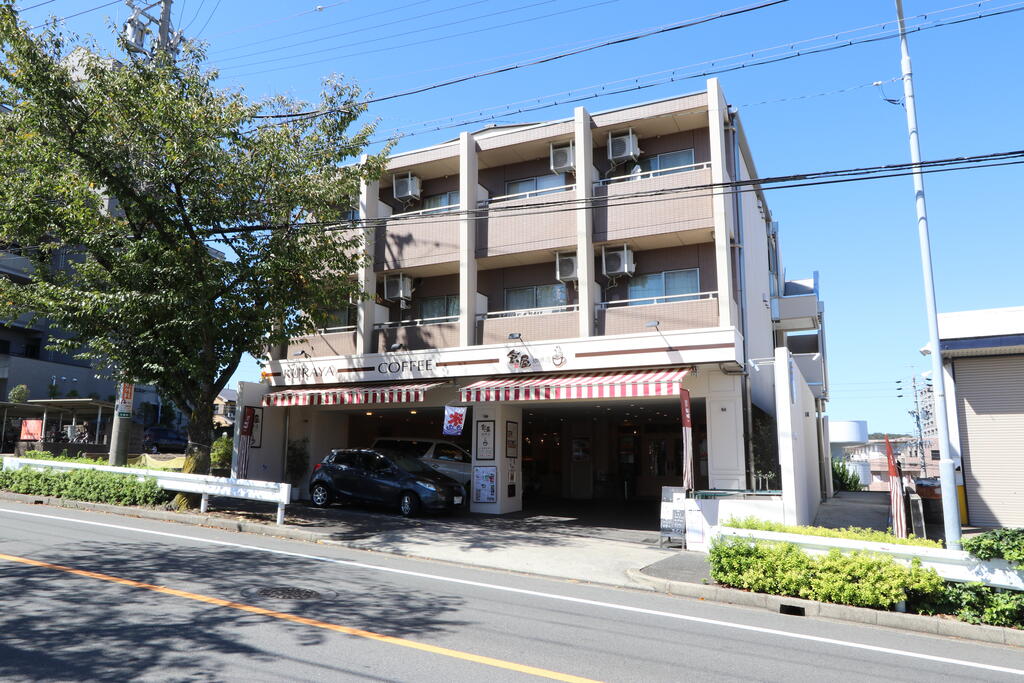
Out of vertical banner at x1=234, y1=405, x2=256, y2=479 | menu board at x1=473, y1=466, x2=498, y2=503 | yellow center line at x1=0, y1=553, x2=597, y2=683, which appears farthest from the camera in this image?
vertical banner at x1=234, y1=405, x2=256, y2=479

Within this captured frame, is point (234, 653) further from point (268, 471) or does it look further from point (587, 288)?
point (268, 471)

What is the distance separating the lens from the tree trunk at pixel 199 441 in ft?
52.5

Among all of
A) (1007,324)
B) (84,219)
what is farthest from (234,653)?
(1007,324)

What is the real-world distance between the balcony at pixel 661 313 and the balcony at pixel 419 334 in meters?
4.36

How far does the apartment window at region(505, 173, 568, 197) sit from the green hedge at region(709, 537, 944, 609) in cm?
1184

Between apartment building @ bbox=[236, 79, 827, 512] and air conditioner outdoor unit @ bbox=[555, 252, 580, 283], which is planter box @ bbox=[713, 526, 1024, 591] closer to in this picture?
apartment building @ bbox=[236, 79, 827, 512]

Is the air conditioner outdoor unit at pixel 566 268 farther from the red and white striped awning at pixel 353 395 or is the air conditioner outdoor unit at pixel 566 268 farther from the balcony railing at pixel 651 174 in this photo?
the red and white striped awning at pixel 353 395

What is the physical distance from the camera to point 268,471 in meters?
20.7

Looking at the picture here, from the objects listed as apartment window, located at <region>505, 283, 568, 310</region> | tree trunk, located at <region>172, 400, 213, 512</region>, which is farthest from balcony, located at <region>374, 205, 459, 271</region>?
tree trunk, located at <region>172, 400, 213, 512</region>

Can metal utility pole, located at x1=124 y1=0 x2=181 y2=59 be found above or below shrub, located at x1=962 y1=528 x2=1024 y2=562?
above

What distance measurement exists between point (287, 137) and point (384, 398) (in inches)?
271

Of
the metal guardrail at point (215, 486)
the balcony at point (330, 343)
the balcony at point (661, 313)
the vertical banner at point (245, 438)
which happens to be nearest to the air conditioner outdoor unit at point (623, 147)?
the balcony at point (661, 313)

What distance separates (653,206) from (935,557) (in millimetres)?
10538

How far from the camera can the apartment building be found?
1581cm
